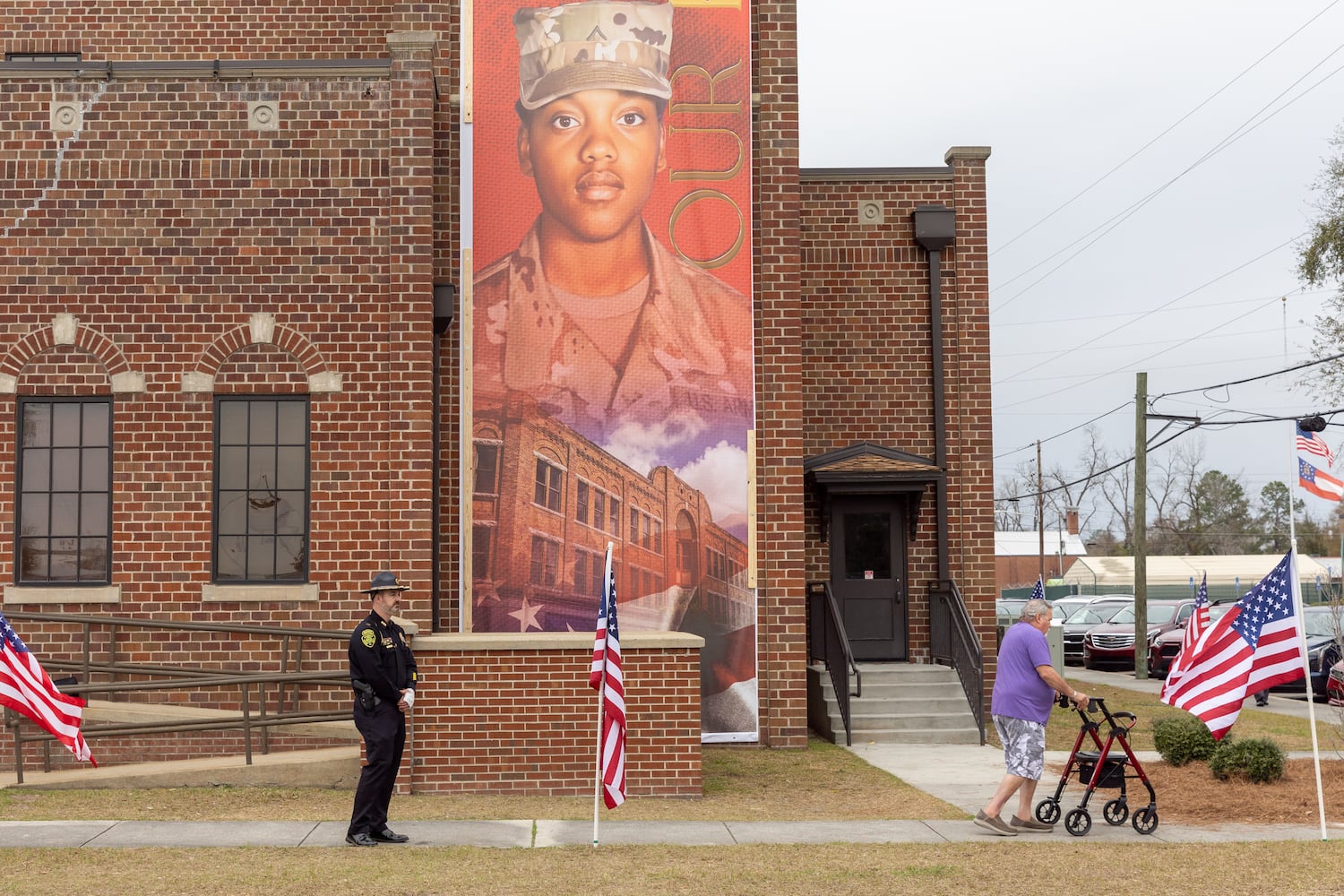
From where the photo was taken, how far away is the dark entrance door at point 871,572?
60.4 feet

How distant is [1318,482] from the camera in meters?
11.0

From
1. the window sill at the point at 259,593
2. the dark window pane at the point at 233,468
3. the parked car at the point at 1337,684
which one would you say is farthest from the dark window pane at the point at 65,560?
the parked car at the point at 1337,684

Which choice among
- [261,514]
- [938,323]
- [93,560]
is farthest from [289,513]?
[938,323]

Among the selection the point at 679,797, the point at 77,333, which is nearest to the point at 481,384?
the point at 77,333

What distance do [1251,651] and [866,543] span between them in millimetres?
8430

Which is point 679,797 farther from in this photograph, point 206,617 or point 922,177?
point 922,177

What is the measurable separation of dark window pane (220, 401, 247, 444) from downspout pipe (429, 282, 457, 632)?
2.10 meters

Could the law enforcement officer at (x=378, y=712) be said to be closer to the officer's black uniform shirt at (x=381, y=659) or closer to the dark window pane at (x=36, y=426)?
the officer's black uniform shirt at (x=381, y=659)

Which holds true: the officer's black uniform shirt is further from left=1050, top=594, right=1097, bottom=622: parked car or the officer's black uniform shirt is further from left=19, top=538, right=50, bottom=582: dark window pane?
left=1050, top=594, right=1097, bottom=622: parked car

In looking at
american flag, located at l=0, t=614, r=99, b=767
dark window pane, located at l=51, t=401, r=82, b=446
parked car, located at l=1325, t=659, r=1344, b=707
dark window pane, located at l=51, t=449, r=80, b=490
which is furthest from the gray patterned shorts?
dark window pane, located at l=51, t=401, r=82, b=446

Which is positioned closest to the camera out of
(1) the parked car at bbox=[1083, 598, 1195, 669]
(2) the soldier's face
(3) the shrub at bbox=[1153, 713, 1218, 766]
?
(3) the shrub at bbox=[1153, 713, 1218, 766]

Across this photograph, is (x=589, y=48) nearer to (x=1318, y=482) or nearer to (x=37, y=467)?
(x=37, y=467)

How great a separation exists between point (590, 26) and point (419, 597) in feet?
23.3

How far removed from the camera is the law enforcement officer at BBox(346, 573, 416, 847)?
952 cm
